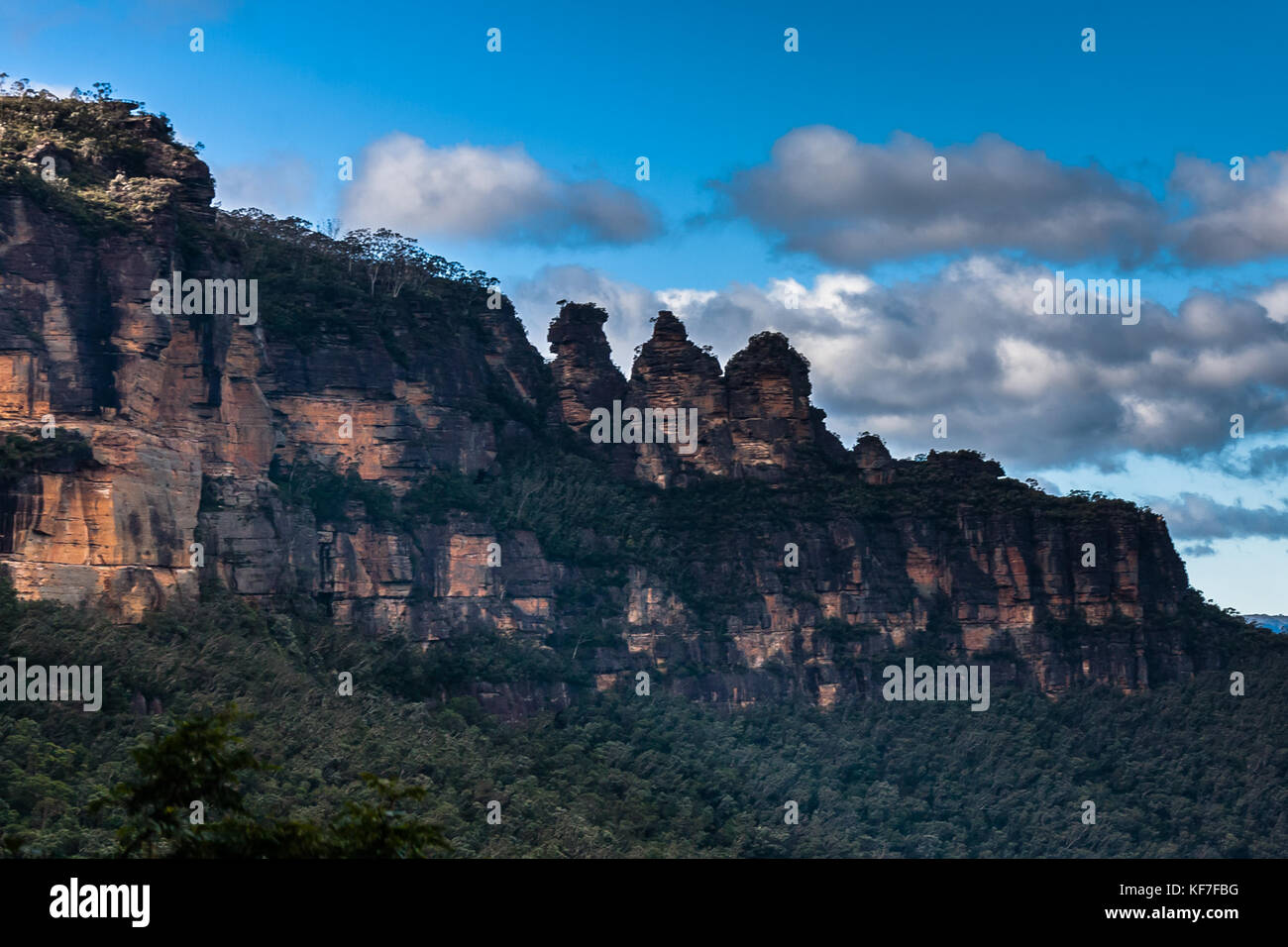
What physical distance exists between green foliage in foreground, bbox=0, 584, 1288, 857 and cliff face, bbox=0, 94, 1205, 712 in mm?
3137

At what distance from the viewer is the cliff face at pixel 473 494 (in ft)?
201

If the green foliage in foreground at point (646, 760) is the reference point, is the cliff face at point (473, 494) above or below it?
above

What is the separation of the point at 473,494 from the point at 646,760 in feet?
67.6

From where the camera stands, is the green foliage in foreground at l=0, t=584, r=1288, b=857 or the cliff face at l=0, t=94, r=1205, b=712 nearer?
the green foliage in foreground at l=0, t=584, r=1288, b=857

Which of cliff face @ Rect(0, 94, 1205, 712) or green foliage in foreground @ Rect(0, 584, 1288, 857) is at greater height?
cliff face @ Rect(0, 94, 1205, 712)

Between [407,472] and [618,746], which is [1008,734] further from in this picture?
[407,472]

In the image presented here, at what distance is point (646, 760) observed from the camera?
74812 millimetres

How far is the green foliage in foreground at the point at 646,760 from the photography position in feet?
163

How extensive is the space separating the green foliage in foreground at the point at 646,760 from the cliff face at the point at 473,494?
314 cm

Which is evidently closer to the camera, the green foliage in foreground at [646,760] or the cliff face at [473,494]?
the green foliage in foreground at [646,760]

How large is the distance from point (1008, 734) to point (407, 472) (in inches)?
1408

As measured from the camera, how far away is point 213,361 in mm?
68062

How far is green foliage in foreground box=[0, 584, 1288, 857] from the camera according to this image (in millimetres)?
49562
